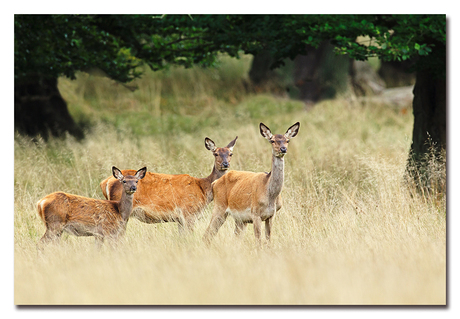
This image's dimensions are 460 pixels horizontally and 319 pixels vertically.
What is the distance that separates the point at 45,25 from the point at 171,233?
5.45 m

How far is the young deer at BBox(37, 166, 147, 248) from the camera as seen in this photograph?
607 centimetres

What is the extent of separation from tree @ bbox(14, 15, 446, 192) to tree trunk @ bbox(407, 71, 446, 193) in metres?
0.02

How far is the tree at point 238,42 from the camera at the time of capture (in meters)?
7.43

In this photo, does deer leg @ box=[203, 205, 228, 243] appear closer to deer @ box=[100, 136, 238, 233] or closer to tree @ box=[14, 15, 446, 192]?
deer @ box=[100, 136, 238, 233]

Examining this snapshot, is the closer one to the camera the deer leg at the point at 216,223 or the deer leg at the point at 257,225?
the deer leg at the point at 257,225

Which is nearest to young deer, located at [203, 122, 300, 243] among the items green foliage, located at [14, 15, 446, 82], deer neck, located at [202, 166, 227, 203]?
deer neck, located at [202, 166, 227, 203]

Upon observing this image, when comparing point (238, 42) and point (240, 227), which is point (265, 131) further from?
point (238, 42)

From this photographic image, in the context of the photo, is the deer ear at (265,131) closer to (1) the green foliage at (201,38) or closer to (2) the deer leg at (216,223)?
(2) the deer leg at (216,223)

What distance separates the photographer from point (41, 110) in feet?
46.4

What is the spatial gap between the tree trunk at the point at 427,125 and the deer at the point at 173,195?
3.26 m

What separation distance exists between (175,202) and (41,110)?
855 cm

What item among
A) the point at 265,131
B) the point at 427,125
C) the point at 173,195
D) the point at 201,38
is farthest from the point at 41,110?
the point at 265,131

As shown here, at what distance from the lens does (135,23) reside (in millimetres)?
10000

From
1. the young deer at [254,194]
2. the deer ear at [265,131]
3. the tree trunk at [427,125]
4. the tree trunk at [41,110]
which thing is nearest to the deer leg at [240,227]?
the young deer at [254,194]
